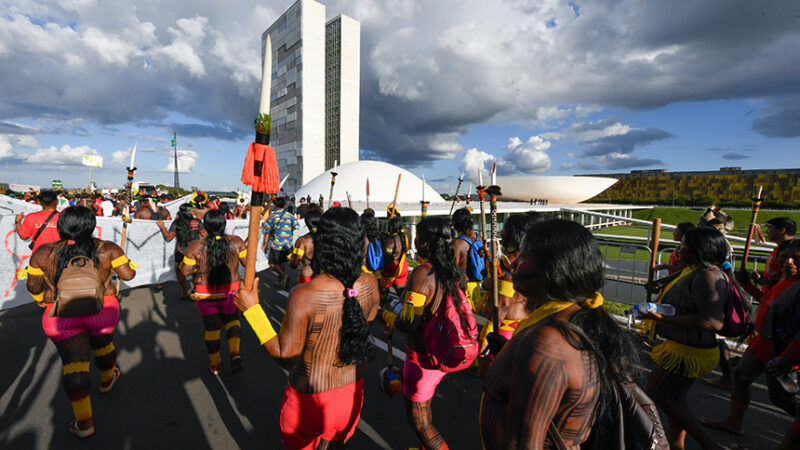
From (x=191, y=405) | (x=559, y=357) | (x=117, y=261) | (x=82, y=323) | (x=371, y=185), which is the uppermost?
(x=371, y=185)

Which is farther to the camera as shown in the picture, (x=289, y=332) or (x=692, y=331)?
(x=692, y=331)

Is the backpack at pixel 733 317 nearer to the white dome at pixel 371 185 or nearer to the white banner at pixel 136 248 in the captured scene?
the white banner at pixel 136 248

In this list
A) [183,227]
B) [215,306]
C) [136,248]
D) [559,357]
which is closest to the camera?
[559,357]

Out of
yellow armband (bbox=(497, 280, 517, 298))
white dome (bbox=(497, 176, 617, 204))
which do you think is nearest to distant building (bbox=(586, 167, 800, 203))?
white dome (bbox=(497, 176, 617, 204))

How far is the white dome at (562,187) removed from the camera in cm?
6381

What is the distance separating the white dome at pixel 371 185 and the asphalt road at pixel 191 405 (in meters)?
28.0

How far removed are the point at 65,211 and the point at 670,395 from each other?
5.35 m

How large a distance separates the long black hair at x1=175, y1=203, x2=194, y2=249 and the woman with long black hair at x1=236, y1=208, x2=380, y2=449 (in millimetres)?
6050

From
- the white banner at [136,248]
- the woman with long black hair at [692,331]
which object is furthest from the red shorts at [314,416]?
the white banner at [136,248]

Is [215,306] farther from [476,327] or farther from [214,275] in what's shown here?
[476,327]

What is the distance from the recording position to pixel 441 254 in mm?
2797

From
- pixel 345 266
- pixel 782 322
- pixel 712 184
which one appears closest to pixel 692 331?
pixel 782 322

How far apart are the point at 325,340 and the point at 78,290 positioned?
102 inches

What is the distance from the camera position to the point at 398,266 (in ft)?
19.2
